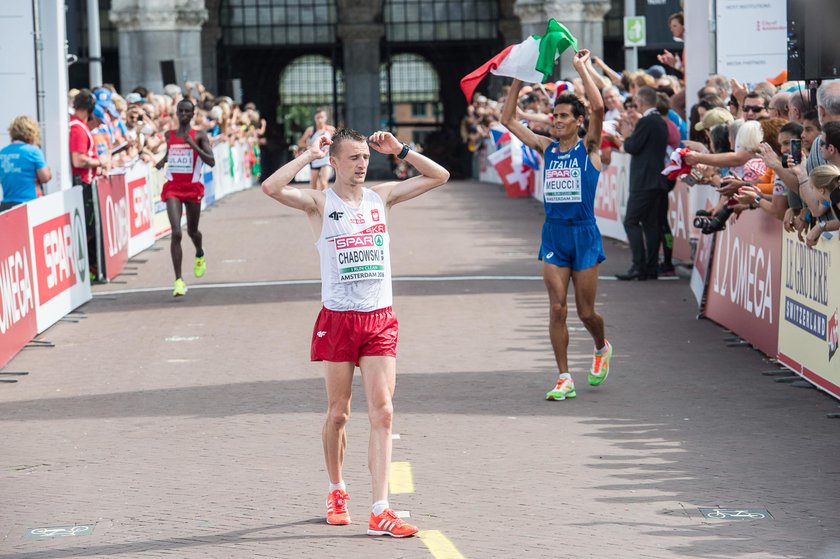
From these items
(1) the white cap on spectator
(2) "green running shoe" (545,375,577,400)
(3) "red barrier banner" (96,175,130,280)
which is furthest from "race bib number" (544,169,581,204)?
(1) the white cap on spectator

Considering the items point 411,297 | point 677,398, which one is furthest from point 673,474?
point 411,297

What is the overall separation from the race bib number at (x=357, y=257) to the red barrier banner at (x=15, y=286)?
5.59 metres

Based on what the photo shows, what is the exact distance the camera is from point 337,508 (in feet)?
24.8

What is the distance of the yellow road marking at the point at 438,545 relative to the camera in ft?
22.7

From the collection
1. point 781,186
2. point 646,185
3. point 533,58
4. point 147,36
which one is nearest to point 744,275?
point 781,186

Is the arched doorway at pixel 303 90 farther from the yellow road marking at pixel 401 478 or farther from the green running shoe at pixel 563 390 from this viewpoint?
the yellow road marking at pixel 401 478

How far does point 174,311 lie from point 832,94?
24.1ft

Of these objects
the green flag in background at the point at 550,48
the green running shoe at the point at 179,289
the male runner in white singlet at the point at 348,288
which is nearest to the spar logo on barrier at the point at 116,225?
the green running shoe at the point at 179,289

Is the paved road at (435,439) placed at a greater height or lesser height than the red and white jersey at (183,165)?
lesser

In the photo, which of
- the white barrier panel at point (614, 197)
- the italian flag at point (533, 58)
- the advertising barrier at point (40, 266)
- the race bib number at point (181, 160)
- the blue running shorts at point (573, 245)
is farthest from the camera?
the white barrier panel at point (614, 197)

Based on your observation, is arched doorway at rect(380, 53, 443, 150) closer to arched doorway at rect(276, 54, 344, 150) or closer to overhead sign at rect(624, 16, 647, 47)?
arched doorway at rect(276, 54, 344, 150)

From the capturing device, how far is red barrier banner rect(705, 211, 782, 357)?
12133 millimetres

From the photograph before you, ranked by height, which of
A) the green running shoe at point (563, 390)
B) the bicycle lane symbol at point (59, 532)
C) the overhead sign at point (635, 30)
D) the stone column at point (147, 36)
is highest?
the stone column at point (147, 36)

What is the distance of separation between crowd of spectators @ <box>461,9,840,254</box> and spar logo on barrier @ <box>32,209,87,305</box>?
175 inches
